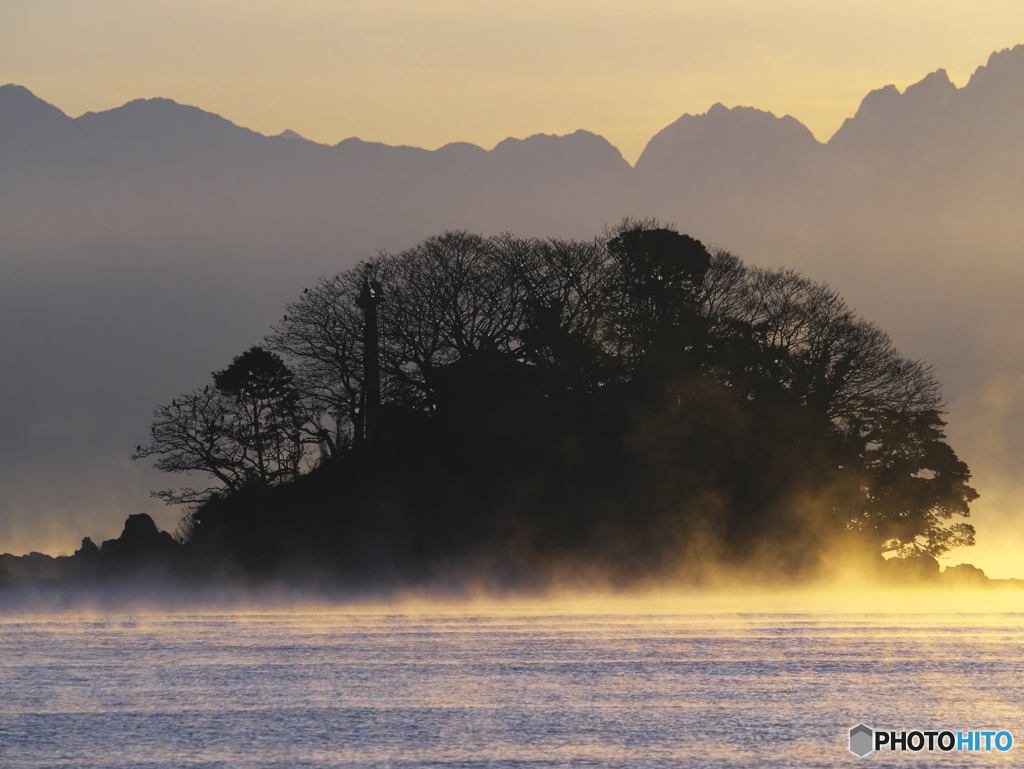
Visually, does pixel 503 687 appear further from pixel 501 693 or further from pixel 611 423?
pixel 611 423

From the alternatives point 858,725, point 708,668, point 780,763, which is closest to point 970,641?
point 708,668

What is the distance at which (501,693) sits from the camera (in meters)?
33.7

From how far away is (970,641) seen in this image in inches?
1879

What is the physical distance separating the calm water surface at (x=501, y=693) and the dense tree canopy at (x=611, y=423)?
31552mm

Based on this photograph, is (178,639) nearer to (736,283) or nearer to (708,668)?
(708,668)

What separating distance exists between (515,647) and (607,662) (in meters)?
5.88

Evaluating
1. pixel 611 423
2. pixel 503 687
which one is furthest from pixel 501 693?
pixel 611 423

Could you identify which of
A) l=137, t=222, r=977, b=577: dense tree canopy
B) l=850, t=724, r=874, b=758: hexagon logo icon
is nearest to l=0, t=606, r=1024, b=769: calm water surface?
l=850, t=724, r=874, b=758: hexagon logo icon

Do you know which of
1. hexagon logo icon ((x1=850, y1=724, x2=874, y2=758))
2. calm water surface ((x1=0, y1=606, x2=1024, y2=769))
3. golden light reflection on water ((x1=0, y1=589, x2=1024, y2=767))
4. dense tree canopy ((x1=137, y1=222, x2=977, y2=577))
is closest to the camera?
hexagon logo icon ((x1=850, y1=724, x2=874, y2=758))

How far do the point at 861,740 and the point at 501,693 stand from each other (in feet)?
33.0

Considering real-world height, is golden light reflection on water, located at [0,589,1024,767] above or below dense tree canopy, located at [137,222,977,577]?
below

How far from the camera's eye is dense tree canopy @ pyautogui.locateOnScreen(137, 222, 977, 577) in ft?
289

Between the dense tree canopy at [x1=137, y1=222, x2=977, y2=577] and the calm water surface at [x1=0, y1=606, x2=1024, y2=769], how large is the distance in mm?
31552

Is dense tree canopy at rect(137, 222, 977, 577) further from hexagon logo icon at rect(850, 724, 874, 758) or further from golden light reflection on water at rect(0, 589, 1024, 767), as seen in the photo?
hexagon logo icon at rect(850, 724, 874, 758)
